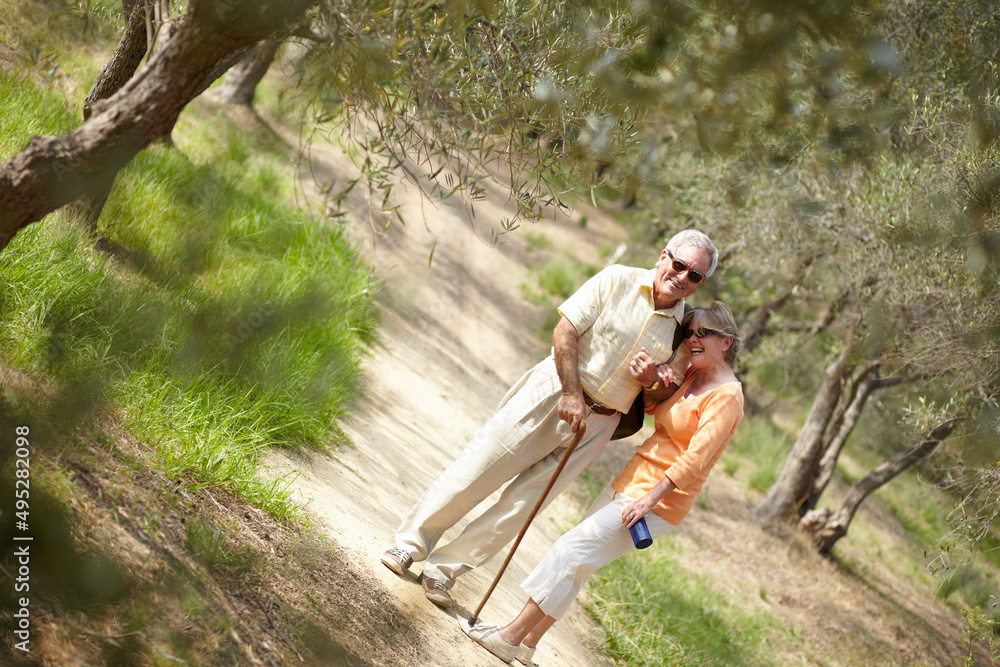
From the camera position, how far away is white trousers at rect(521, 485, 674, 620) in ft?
11.7

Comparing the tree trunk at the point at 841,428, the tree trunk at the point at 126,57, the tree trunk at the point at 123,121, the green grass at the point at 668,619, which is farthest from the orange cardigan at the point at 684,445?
the tree trunk at the point at 841,428

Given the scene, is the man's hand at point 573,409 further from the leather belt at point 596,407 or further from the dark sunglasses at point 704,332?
the dark sunglasses at point 704,332

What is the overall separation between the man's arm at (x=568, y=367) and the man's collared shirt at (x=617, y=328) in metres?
0.05

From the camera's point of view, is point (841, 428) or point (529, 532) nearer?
point (529, 532)

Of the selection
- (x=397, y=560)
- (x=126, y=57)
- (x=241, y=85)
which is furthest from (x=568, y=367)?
(x=241, y=85)

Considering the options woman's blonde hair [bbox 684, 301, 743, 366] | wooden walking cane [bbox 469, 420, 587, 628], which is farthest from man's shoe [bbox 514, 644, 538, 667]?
woman's blonde hair [bbox 684, 301, 743, 366]

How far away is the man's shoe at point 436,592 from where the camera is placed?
379cm

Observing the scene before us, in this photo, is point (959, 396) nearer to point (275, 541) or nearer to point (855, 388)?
point (855, 388)

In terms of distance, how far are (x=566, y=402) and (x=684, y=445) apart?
0.58 m

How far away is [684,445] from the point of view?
11.7 ft

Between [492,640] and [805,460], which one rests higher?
[805,460]

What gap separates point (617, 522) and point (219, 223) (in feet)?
13.1

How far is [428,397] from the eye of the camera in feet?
24.0

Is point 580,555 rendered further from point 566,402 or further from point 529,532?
point 529,532
